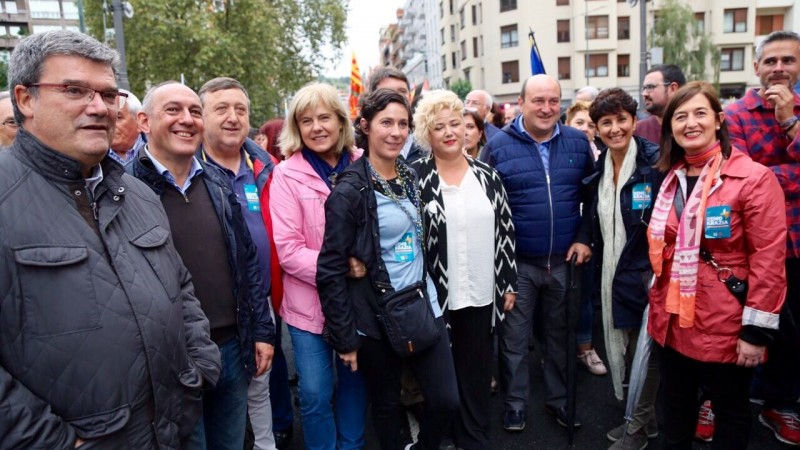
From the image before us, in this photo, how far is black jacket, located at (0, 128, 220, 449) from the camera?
4.83 feet

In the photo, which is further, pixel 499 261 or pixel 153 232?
pixel 499 261

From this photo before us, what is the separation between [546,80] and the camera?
12.2 ft

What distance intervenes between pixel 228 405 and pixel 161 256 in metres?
1.13

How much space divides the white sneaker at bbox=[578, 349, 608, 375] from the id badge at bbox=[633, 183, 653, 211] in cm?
183

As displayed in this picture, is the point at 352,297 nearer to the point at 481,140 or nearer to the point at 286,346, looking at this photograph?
the point at 286,346

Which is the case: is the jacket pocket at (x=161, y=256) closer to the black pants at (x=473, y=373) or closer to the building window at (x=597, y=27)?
A: the black pants at (x=473, y=373)

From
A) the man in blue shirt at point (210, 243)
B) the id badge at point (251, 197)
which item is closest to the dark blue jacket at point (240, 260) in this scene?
the man in blue shirt at point (210, 243)

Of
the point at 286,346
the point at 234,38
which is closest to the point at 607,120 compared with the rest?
the point at 286,346

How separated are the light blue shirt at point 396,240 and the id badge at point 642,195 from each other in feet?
4.94

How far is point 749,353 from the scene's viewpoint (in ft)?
8.18

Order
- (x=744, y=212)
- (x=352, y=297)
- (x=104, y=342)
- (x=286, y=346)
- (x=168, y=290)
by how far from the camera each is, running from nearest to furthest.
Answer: (x=104, y=342)
(x=168, y=290)
(x=744, y=212)
(x=352, y=297)
(x=286, y=346)

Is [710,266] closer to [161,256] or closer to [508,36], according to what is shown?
[161,256]

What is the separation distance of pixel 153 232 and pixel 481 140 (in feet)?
14.2

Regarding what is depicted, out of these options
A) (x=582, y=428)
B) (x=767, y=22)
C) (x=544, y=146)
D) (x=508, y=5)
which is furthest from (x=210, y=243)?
(x=767, y=22)
